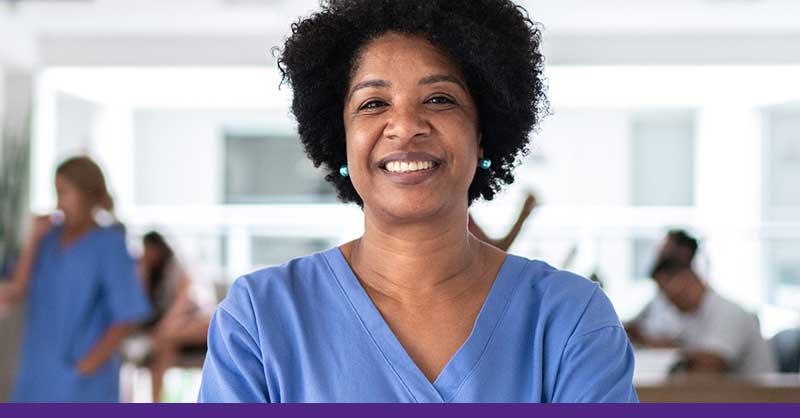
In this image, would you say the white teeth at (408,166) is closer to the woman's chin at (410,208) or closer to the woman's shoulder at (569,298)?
the woman's chin at (410,208)

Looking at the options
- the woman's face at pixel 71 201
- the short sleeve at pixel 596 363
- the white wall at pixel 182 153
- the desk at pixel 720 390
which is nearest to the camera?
the short sleeve at pixel 596 363

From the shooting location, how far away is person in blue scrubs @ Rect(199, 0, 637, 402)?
1.14 metres

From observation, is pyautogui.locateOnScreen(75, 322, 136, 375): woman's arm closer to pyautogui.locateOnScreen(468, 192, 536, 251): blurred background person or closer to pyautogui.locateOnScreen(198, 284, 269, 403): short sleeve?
pyautogui.locateOnScreen(468, 192, 536, 251): blurred background person

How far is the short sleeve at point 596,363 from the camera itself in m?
1.11

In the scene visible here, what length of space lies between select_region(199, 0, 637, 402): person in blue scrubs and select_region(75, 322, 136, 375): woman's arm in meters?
2.27

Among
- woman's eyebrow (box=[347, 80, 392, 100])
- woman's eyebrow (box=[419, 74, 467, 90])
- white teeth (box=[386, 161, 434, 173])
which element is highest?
woman's eyebrow (box=[419, 74, 467, 90])

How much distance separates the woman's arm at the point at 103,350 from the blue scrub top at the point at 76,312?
0.02m

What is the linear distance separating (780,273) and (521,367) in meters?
9.85

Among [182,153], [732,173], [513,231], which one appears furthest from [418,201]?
[182,153]

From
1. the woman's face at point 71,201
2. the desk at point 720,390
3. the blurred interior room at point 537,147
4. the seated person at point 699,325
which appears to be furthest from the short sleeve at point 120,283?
the seated person at point 699,325

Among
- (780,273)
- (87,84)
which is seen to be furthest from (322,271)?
(780,273)

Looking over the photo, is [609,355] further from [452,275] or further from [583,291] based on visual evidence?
[452,275]

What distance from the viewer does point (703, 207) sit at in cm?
1125

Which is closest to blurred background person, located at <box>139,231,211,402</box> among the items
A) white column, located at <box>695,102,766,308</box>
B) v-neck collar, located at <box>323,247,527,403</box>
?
v-neck collar, located at <box>323,247,527,403</box>
